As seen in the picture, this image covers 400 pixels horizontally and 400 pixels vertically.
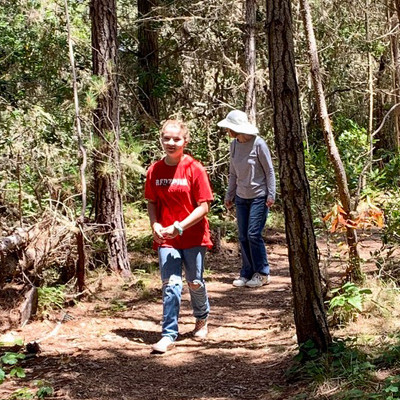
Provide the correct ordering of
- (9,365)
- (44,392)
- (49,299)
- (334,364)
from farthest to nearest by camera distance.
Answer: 1. (49,299)
2. (9,365)
3. (44,392)
4. (334,364)

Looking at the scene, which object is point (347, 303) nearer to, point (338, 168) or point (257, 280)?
point (338, 168)

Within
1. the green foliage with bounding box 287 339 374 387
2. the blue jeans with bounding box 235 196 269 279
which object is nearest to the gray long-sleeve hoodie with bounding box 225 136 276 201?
the blue jeans with bounding box 235 196 269 279

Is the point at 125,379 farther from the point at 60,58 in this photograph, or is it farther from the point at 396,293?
the point at 60,58

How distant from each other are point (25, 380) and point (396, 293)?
3531mm

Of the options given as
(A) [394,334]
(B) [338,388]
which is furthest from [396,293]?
(B) [338,388]

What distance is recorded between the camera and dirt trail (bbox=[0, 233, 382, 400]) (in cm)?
493

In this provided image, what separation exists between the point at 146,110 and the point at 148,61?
1.07 m

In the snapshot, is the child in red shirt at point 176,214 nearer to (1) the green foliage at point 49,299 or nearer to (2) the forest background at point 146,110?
(2) the forest background at point 146,110

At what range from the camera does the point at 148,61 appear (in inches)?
530

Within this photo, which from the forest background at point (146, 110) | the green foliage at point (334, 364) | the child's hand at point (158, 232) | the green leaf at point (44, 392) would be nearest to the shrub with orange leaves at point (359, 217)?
the forest background at point (146, 110)

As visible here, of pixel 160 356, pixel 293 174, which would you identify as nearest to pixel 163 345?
pixel 160 356

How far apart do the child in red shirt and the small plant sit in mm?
1305

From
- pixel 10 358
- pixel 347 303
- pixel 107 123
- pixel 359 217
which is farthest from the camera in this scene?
pixel 107 123

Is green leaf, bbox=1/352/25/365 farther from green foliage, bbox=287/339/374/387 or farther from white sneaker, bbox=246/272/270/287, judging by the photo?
white sneaker, bbox=246/272/270/287
